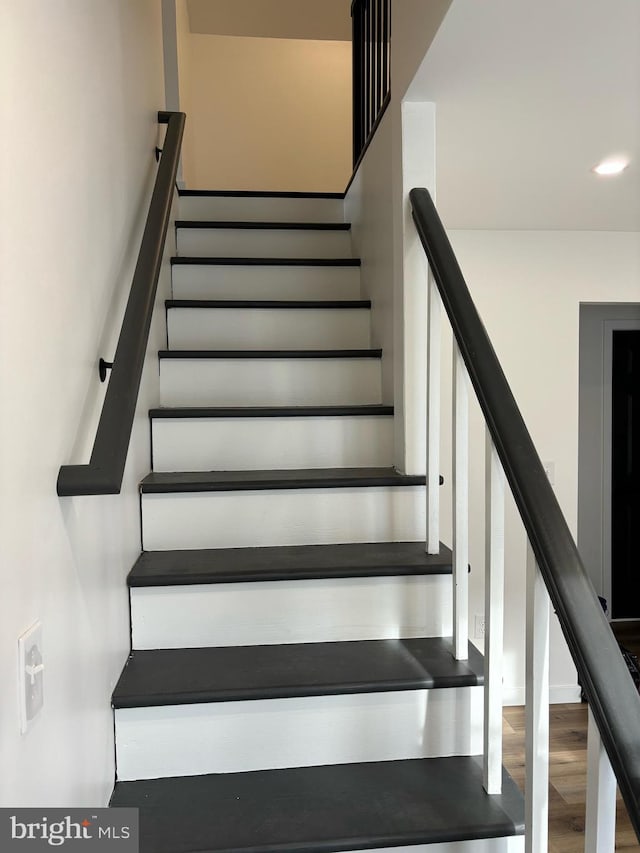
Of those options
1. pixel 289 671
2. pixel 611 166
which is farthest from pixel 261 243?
pixel 289 671

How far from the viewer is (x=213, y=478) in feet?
6.57

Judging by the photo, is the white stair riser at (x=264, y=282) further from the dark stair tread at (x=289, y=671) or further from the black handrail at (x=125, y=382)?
the dark stair tread at (x=289, y=671)

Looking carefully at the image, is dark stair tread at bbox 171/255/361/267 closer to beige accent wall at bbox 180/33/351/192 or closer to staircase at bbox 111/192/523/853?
staircase at bbox 111/192/523/853

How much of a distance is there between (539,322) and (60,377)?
2814 mm

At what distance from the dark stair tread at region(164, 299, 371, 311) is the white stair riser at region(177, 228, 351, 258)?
1.43 feet

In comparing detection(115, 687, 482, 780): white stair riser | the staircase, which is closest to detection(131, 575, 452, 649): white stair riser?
the staircase

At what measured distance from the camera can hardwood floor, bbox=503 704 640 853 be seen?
239 centimetres

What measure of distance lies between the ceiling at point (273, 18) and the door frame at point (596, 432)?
260cm

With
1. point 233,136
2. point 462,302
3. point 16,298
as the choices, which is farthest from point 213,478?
point 233,136

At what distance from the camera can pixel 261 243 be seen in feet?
9.95

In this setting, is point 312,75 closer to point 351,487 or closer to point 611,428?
point 611,428

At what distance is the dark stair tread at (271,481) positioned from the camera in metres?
1.90

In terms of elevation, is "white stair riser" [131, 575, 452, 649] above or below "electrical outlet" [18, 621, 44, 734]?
below

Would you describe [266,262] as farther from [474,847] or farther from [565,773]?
[565,773]
